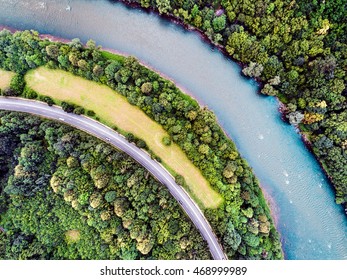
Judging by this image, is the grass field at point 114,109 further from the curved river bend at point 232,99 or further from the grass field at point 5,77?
the curved river bend at point 232,99

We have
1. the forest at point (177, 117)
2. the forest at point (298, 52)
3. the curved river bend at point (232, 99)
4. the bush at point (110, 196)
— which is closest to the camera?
the bush at point (110, 196)

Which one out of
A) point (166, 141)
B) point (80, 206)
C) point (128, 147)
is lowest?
point (80, 206)

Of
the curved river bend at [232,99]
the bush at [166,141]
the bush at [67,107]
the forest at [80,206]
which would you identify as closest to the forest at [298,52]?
the curved river bend at [232,99]

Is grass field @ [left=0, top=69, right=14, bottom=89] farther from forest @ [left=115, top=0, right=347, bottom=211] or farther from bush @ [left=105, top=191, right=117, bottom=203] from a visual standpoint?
forest @ [left=115, top=0, right=347, bottom=211]

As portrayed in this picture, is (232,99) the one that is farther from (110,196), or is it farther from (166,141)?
(110,196)

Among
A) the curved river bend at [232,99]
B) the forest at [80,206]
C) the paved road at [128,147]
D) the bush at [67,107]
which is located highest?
the curved river bend at [232,99]

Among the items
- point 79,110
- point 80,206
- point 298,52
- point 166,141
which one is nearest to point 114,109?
point 79,110

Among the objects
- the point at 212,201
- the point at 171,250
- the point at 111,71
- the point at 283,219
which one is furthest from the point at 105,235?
the point at 283,219
